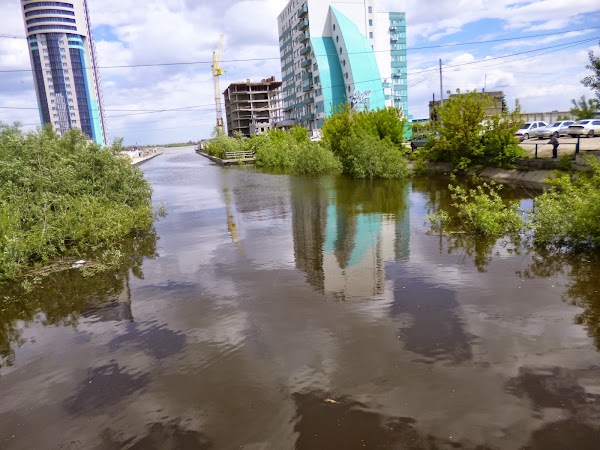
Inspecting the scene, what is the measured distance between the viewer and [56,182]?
14.3 metres

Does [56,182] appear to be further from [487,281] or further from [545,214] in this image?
[545,214]

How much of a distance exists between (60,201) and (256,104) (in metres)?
122

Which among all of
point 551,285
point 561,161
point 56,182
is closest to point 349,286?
point 551,285

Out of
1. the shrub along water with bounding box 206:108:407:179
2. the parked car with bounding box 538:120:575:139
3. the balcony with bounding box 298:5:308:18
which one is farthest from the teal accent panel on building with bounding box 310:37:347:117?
the parked car with bounding box 538:120:575:139

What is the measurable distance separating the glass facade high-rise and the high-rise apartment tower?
63966 millimetres

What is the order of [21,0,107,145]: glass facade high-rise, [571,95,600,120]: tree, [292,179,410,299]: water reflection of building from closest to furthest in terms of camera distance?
1. [292,179,410,299]: water reflection of building
2. [571,95,600,120]: tree
3. [21,0,107,145]: glass facade high-rise

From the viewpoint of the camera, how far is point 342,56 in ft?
270

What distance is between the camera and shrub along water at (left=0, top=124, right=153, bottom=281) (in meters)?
11.8

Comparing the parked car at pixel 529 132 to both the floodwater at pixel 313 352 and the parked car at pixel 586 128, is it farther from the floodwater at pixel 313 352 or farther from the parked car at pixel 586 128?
the floodwater at pixel 313 352

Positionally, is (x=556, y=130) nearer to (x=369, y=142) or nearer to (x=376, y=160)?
(x=369, y=142)

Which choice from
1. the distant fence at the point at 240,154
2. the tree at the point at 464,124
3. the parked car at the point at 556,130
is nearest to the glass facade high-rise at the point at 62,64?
the distant fence at the point at 240,154

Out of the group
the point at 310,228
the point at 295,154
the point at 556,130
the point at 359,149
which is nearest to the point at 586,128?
the point at 556,130

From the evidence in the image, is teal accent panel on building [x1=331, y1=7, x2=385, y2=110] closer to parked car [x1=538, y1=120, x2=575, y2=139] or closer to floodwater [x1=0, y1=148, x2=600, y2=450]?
parked car [x1=538, y1=120, x2=575, y2=139]

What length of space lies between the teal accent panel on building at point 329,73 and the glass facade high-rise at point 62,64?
72103mm
